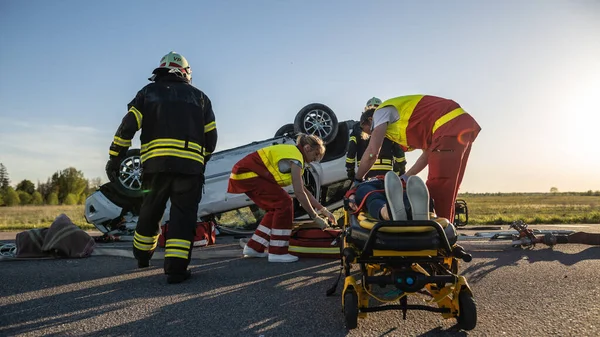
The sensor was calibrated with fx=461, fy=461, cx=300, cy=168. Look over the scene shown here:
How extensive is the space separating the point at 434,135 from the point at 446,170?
1.21ft

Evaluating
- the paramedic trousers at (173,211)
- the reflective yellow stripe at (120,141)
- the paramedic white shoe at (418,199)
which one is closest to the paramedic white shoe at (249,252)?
the paramedic trousers at (173,211)

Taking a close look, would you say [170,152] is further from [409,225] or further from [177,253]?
[409,225]

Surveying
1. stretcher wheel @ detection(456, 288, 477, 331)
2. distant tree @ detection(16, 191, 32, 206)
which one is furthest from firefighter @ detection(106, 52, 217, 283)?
distant tree @ detection(16, 191, 32, 206)

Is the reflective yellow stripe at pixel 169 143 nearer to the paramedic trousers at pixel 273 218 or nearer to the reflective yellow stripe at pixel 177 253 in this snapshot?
the reflective yellow stripe at pixel 177 253

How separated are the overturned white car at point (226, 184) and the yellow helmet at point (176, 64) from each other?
12.7ft

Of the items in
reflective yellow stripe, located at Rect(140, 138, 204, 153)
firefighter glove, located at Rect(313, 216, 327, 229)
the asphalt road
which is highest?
reflective yellow stripe, located at Rect(140, 138, 204, 153)

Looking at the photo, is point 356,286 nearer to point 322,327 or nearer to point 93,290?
point 322,327

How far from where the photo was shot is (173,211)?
434 centimetres

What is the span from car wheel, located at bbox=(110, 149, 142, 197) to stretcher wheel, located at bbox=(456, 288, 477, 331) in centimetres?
722

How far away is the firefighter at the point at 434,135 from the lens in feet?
11.6

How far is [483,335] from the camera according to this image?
2.48 m

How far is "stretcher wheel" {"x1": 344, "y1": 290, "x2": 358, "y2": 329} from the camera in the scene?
98.5 inches

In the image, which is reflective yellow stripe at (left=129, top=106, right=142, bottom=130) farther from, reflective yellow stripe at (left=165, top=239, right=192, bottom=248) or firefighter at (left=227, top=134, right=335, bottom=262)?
firefighter at (left=227, top=134, right=335, bottom=262)

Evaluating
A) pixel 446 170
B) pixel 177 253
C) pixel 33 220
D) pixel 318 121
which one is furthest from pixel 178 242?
pixel 33 220
